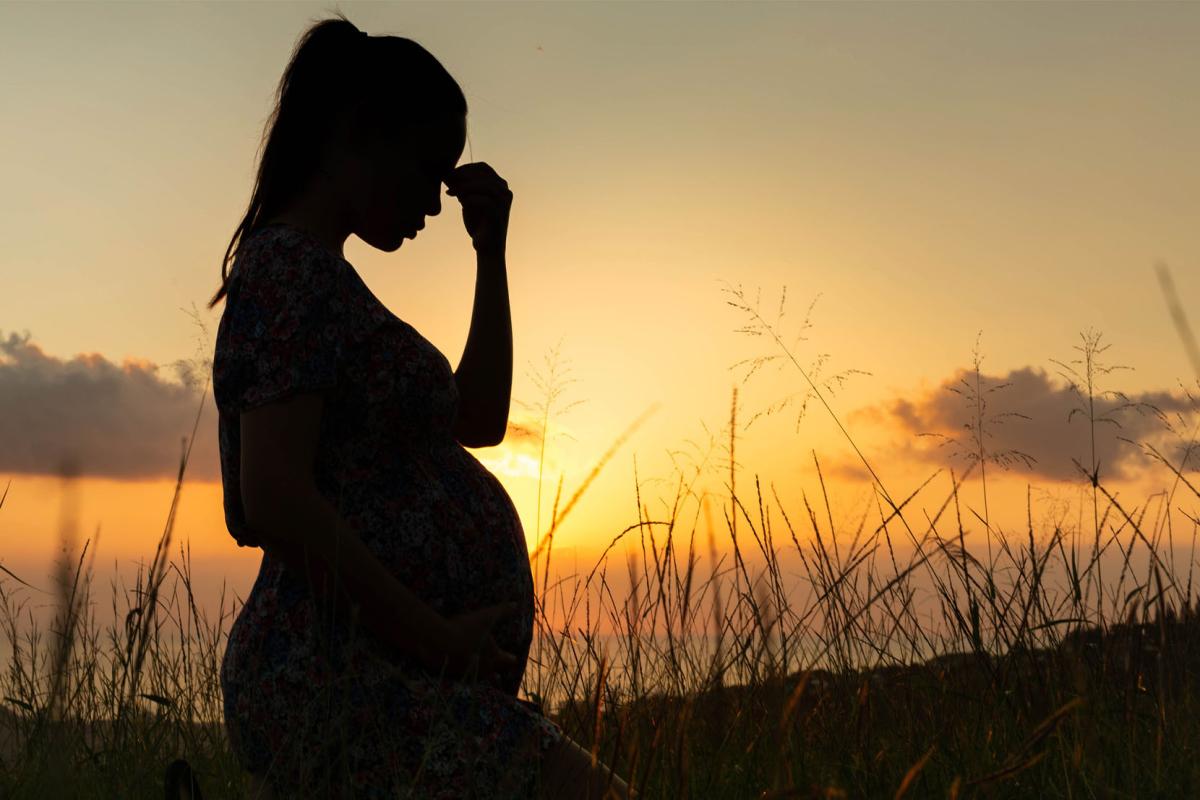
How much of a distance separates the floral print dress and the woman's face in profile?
0.79 ft

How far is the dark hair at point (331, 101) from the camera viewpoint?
2.23 meters

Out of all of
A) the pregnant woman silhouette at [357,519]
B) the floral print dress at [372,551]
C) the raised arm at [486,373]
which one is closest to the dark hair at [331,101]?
the pregnant woman silhouette at [357,519]

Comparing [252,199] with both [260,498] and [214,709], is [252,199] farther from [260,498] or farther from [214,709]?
[214,709]

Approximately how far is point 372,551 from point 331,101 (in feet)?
3.19

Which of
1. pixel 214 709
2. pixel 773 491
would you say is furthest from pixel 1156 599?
pixel 214 709

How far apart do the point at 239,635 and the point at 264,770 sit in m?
0.26

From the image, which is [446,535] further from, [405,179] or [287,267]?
[405,179]

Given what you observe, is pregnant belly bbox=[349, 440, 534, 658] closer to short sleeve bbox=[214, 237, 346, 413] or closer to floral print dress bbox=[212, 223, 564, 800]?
floral print dress bbox=[212, 223, 564, 800]

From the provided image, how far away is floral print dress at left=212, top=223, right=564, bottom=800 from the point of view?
188 centimetres

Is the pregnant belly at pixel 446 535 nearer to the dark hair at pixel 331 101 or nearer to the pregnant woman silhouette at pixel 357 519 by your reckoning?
the pregnant woman silhouette at pixel 357 519

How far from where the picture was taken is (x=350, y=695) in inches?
74.0

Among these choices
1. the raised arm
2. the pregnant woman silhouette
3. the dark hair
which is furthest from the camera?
the raised arm

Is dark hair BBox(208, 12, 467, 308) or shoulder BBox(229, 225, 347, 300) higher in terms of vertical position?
dark hair BBox(208, 12, 467, 308)

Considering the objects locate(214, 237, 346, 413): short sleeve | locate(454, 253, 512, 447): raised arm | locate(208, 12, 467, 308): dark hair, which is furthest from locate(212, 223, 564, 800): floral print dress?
locate(454, 253, 512, 447): raised arm
